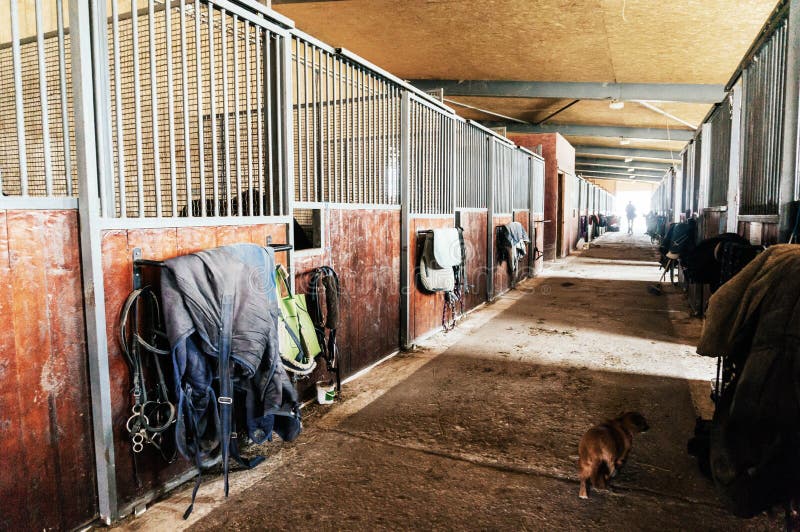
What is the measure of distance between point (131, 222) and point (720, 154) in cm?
542

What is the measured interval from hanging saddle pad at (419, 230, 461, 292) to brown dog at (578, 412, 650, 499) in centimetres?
246

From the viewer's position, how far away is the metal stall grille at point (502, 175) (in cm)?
693

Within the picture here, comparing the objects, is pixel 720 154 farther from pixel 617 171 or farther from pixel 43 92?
pixel 617 171

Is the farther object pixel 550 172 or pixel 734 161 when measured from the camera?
pixel 550 172

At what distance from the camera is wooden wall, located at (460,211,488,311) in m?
5.85

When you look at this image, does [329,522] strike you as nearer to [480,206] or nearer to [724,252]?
[724,252]

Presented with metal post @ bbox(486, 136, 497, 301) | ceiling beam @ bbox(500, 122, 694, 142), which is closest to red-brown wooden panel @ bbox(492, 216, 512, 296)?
metal post @ bbox(486, 136, 497, 301)

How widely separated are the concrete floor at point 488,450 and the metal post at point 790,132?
1172mm

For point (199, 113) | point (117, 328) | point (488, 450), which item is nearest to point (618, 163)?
point (488, 450)

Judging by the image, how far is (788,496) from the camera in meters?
1.50

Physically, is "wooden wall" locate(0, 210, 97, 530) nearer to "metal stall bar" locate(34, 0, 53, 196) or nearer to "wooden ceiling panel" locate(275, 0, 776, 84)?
"metal stall bar" locate(34, 0, 53, 196)

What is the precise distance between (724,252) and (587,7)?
3.88 metres

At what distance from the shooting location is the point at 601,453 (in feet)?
6.66

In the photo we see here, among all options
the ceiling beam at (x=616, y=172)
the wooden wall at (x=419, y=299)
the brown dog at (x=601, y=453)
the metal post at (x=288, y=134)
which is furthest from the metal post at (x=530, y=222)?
the ceiling beam at (x=616, y=172)
